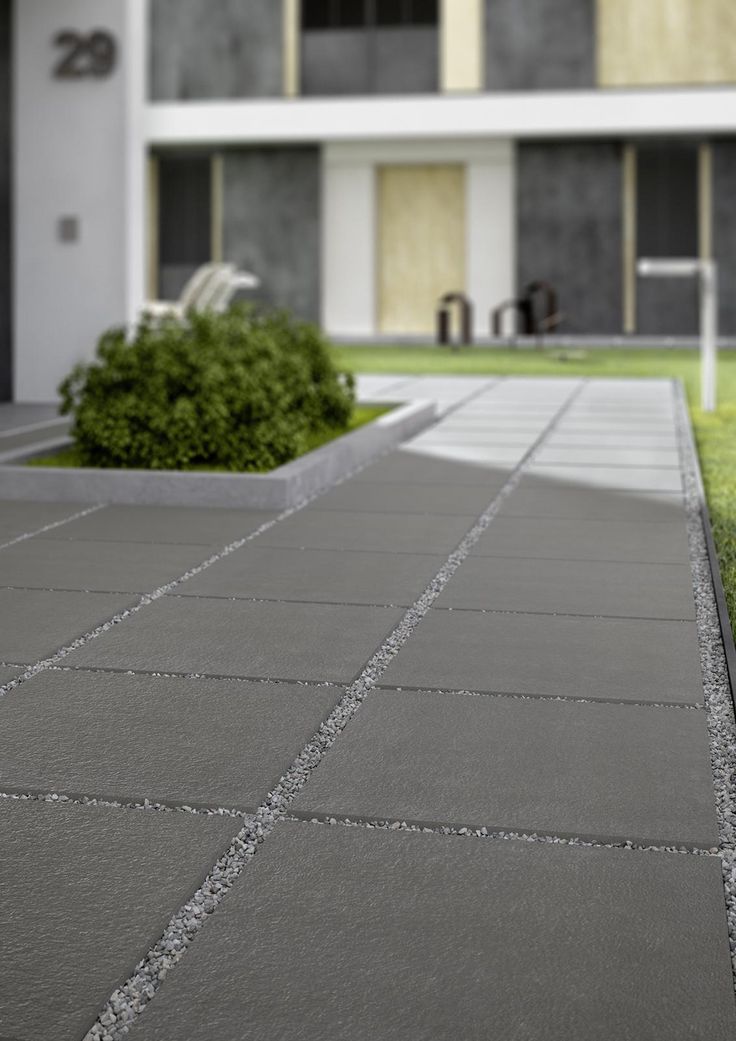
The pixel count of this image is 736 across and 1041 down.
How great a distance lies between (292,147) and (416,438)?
19231 mm

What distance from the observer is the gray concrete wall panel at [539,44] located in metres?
26.7

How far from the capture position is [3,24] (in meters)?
12.5

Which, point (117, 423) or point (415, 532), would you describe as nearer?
point (415, 532)

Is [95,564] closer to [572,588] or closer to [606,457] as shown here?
[572,588]

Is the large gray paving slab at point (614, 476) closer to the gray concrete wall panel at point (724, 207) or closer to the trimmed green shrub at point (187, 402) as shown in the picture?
the trimmed green shrub at point (187, 402)

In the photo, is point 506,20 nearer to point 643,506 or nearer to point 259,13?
point 259,13

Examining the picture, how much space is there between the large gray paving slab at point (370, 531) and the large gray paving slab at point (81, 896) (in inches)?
124

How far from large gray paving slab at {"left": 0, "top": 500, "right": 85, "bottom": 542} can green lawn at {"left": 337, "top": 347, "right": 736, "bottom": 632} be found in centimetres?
294

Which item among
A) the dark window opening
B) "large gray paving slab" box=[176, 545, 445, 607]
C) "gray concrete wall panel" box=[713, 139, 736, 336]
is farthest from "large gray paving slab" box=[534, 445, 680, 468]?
"gray concrete wall panel" box=[713, 139, 736, 336]

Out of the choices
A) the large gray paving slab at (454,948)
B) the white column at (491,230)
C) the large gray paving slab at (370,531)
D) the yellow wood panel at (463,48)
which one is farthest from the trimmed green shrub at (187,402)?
the white column at (491,230)

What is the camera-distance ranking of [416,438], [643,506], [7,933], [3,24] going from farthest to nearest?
[3,24] → [416,438] → [643,506] → [7,933]

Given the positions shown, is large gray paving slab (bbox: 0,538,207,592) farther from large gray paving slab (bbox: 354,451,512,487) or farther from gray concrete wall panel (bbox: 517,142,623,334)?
gray concrete wall panel (bbox: 517,142,623,334)

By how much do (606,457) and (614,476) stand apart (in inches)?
36.7

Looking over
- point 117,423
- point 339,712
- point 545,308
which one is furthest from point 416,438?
point 545,308
